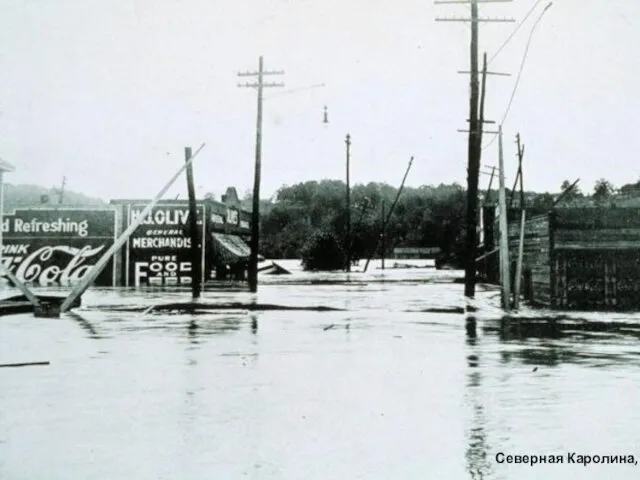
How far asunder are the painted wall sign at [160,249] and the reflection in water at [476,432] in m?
24.4

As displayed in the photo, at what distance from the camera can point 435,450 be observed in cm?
607

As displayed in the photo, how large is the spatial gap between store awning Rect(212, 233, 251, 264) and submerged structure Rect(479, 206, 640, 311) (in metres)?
17.0

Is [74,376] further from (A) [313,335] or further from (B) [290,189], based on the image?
(B) [290,189]

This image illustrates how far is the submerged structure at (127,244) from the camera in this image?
2986 cm

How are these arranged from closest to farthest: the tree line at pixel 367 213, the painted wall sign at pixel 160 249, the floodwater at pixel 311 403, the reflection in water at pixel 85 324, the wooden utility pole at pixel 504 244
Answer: the floodwater at pixel 311 403 → the reflection in water at pixel 85 324 → the wooden utility pole at pixel 504 244 → the tree line at pixel 367 213 → the painted wall sign at pixel 160 249

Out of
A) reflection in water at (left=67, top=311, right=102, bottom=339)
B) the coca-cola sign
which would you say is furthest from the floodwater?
the coca-cola sign

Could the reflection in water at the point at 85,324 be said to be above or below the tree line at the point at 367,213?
below

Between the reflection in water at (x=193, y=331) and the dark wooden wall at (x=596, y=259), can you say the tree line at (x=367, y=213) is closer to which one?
the dark wooden wall at (x=596, y=259)

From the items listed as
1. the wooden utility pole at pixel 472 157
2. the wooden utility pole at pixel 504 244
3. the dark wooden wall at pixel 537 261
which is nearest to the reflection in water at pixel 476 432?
the wooden utility pole at pixel 504 244

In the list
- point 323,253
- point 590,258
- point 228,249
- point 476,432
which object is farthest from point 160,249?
point 476,432

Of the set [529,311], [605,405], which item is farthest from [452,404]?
[529,311]

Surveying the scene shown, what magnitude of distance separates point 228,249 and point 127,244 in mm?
4576

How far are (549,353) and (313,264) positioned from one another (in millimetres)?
36340

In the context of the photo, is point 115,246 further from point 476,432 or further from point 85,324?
point 476,432
